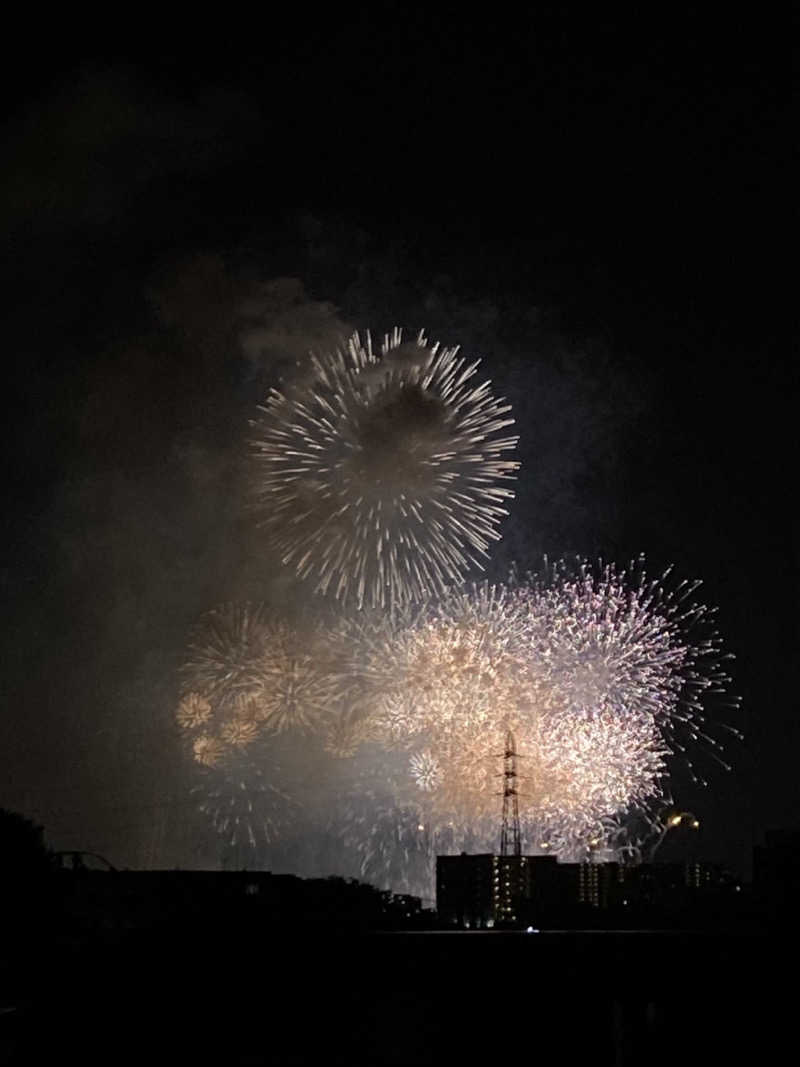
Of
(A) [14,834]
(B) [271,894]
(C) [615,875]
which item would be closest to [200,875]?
(B) [271,894]

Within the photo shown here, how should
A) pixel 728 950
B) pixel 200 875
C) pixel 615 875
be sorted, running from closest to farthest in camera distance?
pixel 728 950
pixel 200 875
pixel 615 875

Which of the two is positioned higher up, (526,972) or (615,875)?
(615,875)

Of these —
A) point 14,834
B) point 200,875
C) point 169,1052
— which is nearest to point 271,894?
point 200,875

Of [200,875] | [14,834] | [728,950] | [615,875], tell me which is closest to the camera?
[728,950]

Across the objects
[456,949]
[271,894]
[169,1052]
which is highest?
[271,894]

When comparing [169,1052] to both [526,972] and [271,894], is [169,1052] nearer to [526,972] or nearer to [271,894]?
[526,972]

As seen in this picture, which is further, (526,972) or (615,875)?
(615,875)
